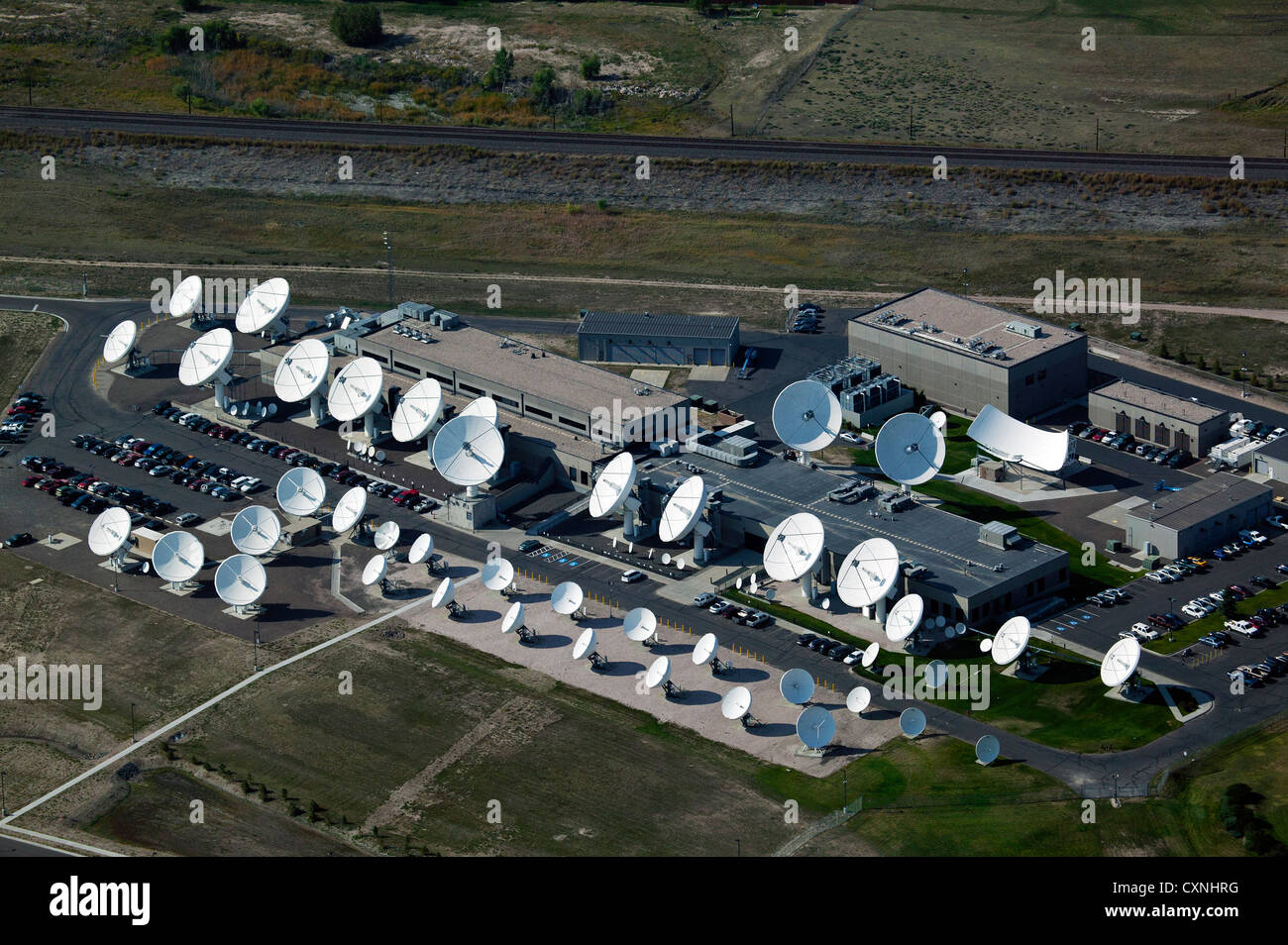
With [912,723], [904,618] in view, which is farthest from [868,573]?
[912,723]

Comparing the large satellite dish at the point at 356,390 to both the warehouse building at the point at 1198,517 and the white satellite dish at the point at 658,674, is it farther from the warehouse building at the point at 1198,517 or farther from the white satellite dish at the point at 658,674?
the warehouse building at the point at 1198,517

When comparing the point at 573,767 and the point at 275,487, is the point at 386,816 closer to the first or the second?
the point at 573,767

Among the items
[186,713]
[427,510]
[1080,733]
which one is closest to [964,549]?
[1080,733]

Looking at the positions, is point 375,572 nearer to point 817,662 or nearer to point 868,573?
point 817,662

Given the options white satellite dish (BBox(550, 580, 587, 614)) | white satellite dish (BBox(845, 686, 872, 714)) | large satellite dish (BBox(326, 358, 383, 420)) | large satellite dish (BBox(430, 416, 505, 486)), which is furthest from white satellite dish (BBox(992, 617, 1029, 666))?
large satellite dish (BBox(326, 358, 383, 420))

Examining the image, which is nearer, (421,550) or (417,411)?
(421,550)

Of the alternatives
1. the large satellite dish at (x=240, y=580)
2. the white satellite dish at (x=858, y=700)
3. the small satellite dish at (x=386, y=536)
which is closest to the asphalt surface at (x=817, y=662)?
the white satellite dish at (x=858, y=700)

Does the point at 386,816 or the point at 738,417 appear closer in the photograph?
the point at 386,816
